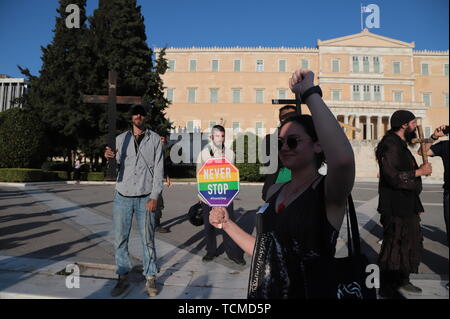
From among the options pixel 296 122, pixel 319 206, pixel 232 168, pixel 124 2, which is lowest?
pixel 319 206

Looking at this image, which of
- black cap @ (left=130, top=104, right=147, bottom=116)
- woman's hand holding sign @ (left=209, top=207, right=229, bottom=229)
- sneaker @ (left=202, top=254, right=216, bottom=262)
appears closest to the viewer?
woman's hand holding sign @ (left=209, top=207, right=229, bottom=229)

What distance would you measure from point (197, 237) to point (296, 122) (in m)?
5.12

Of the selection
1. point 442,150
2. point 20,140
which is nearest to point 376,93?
point 20,140

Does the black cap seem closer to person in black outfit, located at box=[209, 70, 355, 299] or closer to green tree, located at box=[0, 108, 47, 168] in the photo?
person in black outfit, located at box=[209, 70, 355, 299]

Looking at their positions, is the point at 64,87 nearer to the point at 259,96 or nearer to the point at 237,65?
the point at 237,65

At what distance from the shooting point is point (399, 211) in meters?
3.38

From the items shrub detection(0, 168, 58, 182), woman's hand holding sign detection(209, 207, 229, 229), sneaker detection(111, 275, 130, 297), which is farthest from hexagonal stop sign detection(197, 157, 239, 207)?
shrub detection(0, 168, 58, 182)

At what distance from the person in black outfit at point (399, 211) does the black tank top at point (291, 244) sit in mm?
2530

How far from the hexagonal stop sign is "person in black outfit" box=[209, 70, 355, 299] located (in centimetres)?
22

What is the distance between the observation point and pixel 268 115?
51.5 m

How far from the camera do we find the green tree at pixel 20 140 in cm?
2105

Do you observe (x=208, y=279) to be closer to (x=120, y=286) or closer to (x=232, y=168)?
(x=120, y=286)

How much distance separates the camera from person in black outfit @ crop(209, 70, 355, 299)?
44.8 inches
